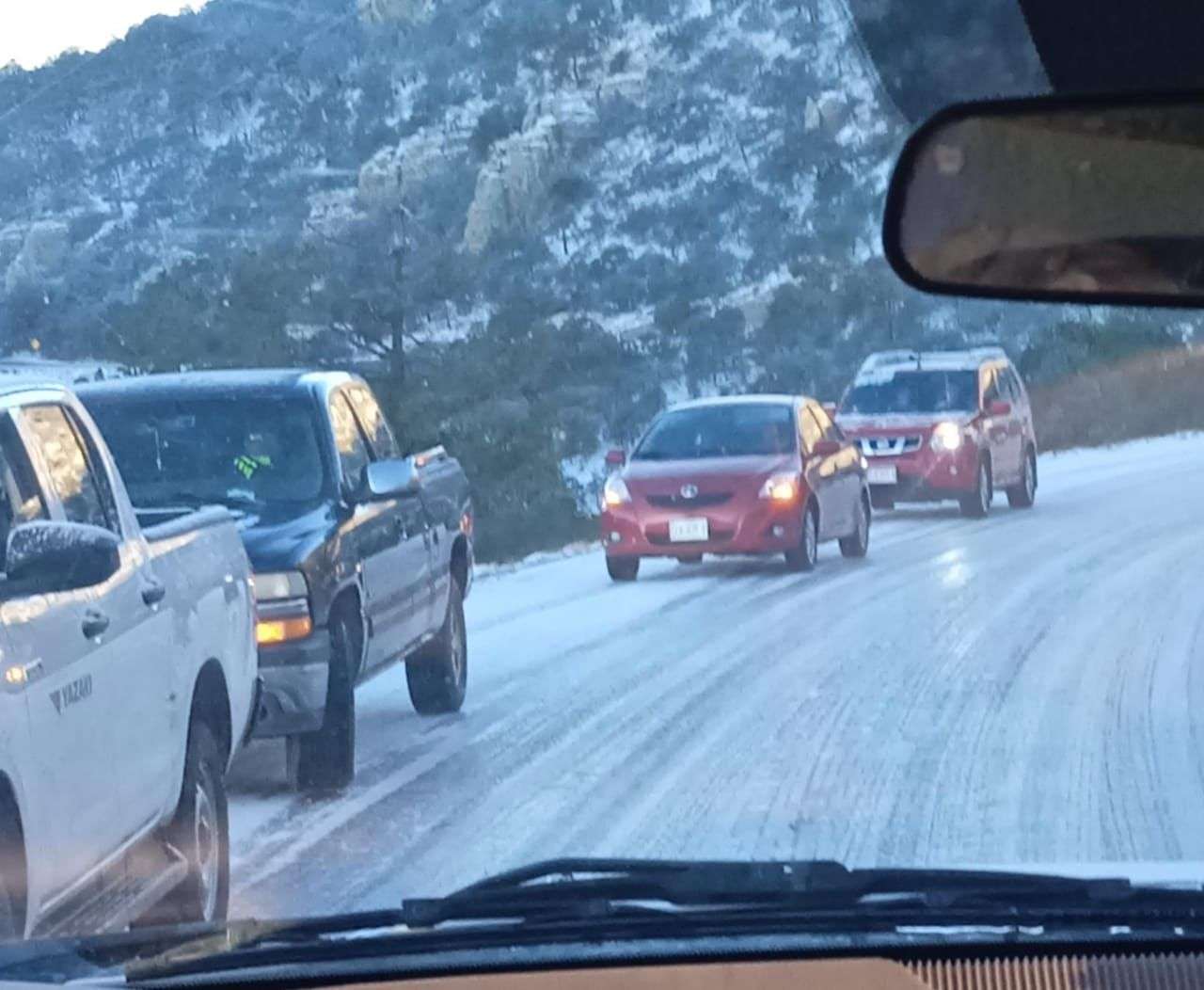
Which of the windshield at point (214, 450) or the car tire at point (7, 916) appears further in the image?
the windshield at point (214, 450)

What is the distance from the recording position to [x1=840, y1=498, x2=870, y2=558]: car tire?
729 centimetres

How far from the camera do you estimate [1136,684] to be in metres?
6.30

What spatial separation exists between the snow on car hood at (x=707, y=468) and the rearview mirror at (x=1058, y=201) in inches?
139

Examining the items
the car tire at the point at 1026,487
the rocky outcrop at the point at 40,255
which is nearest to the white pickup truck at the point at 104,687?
the rocky outcrop at the point at 40,255

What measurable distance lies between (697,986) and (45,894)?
1.61 metres

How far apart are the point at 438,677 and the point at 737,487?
132cm

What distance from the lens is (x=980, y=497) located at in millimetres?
7566

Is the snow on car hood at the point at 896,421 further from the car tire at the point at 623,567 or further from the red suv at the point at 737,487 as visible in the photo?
the car tire at the point at 623,567

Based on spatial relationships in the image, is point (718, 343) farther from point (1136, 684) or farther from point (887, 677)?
point (1136, 684)

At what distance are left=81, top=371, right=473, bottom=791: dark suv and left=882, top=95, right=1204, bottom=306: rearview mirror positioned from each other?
304cm

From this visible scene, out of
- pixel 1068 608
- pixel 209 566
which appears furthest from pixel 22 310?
pixel 1068 608

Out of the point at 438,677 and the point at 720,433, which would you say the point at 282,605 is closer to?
the point at 438,677

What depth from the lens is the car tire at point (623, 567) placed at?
7336mm

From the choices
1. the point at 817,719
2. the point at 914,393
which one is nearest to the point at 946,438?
the point at 914,393
